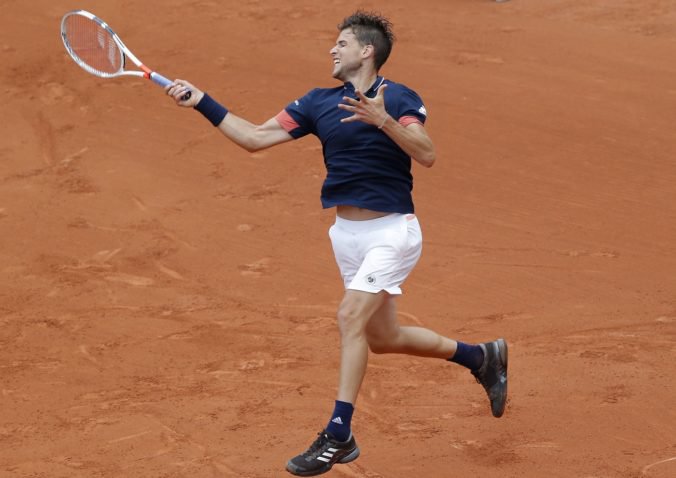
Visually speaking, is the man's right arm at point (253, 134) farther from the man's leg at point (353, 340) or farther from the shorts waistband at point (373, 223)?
the man's leg at point (353, 340)

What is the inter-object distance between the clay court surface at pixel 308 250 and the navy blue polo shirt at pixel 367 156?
1505 millimetres

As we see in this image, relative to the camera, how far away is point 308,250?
10.1m

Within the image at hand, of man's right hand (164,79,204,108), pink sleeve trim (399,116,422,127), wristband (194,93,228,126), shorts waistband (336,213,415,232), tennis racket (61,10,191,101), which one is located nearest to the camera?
pink sleeve trim (399,116,422,127)

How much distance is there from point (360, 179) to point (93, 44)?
2.39 m

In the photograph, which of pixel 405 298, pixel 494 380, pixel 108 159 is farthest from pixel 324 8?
pixel 494 380

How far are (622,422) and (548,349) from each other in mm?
1312

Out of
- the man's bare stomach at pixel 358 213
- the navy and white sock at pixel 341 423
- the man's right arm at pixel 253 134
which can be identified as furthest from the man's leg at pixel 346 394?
the man's right arm at pixel 253 134

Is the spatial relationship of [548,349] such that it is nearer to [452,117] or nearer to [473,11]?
[452,117]

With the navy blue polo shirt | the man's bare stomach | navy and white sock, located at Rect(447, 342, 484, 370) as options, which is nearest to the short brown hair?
the navy blue polo shirt

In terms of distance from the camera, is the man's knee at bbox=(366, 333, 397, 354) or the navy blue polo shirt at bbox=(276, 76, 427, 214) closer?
the navy blue polo shirt at bbox=(276, 76, 427, 214)

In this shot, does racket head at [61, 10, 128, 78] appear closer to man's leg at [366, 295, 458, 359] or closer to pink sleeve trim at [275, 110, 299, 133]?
pink sleeve trim at [275, 110, 299, 133]

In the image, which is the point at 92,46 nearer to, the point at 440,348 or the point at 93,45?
the point at 93,45

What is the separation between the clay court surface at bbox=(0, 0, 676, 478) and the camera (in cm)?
683

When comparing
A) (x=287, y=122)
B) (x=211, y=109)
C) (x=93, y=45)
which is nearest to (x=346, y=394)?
(x=287, y=122)
